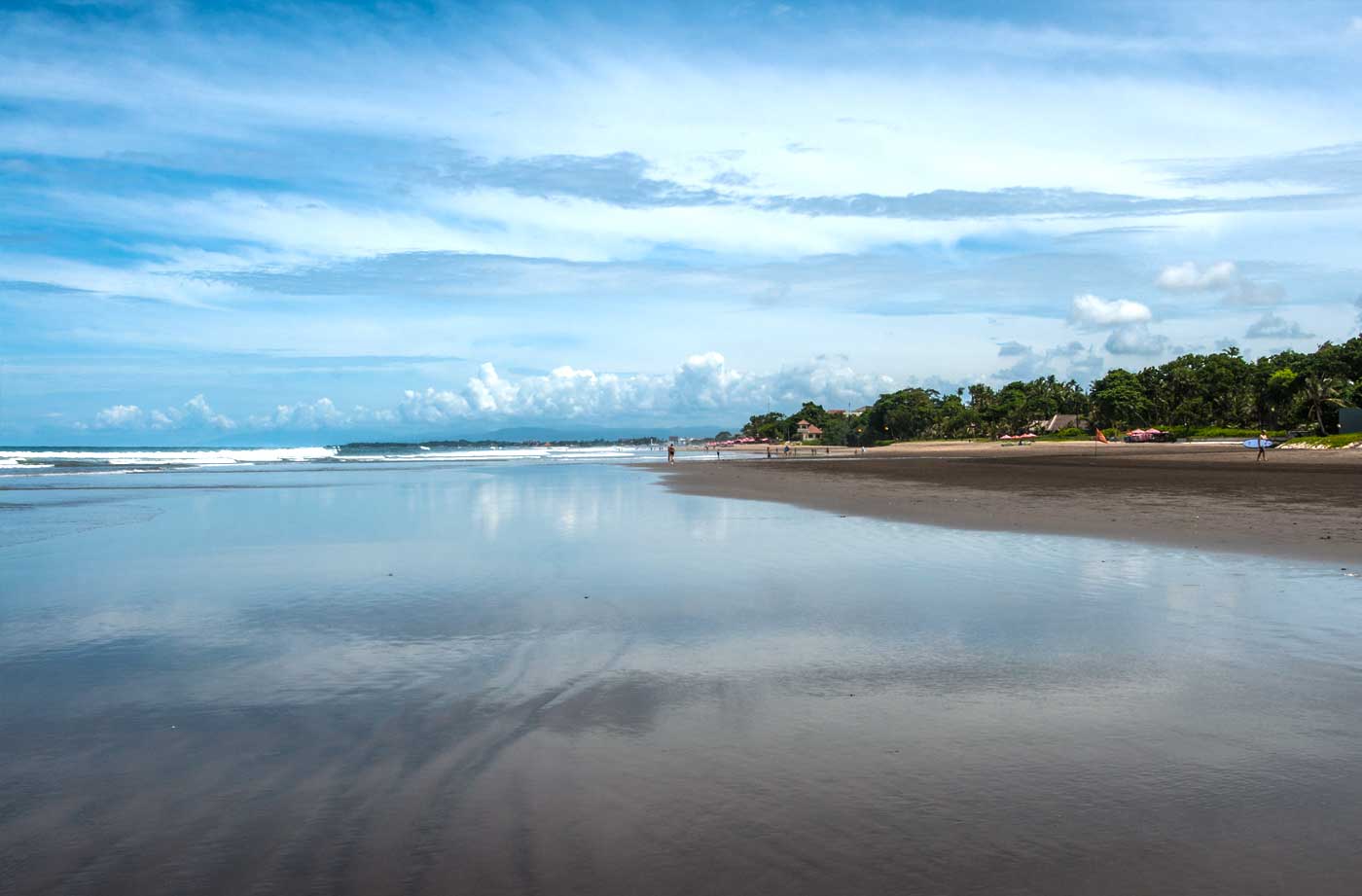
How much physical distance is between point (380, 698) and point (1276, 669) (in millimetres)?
8108

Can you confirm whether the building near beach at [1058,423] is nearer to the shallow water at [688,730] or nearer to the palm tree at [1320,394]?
the palm tree at [1320,394]

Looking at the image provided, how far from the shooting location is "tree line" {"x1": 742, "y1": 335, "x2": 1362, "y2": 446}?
10200 centimetres

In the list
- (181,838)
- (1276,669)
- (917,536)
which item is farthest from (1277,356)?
(181,838)

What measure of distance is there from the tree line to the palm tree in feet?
0.33

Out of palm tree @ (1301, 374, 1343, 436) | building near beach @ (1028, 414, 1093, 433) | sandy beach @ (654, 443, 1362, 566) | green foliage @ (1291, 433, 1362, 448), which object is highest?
palm tree @ (1301, 374, 1343, 436)

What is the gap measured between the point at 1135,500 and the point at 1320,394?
83.5 metres

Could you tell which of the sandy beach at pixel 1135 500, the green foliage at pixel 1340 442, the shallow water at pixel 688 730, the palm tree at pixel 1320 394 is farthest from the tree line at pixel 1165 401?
Answer: the shallow water at pixel 688 730

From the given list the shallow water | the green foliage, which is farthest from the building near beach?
the shallow water

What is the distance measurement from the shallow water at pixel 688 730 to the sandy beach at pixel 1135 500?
429cm

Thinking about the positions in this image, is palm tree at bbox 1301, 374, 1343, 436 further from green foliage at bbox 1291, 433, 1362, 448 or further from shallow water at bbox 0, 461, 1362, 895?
shallow water at bbox 0, 461, 1362, 895

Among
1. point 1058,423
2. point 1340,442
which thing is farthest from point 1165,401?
point 1340,442

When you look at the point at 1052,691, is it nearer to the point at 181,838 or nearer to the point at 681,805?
the point at 681,805

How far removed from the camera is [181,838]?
201 inches

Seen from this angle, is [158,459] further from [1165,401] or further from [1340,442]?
[1165,401]
